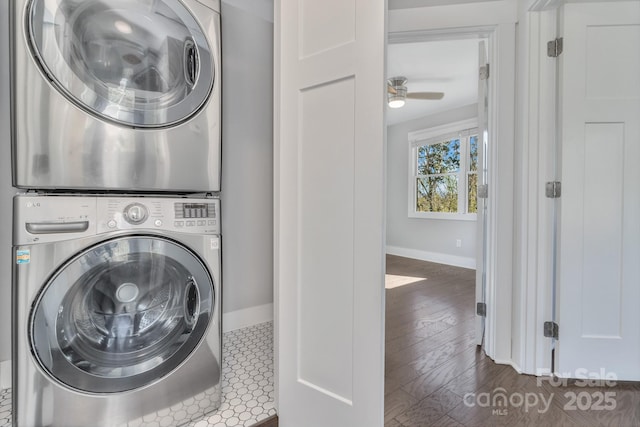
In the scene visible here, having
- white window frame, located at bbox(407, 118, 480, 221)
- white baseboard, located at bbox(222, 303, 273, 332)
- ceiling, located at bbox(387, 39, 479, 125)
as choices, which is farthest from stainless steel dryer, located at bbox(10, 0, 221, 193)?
white window frame, located at bbox(407, 118, 480, 221)

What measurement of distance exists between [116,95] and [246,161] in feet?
3.50

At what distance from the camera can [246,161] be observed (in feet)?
6.97

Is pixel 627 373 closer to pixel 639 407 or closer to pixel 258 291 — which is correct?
pixel 639 407

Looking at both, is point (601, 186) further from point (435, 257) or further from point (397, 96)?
point (435, 257)

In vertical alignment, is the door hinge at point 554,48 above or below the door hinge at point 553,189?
above

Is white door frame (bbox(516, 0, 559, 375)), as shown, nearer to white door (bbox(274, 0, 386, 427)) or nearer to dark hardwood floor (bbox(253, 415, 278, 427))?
white door (bbox(274, 0, 386, 427))

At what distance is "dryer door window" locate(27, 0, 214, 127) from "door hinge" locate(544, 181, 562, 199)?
185 centimetres

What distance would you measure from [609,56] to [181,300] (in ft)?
8.05

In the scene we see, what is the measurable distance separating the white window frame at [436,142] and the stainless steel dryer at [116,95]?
161 inches

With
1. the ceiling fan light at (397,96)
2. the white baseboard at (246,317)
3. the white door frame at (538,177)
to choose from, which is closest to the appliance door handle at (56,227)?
the white baseboard at (246,317)

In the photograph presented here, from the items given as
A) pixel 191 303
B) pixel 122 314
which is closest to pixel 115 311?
pixel 122 314

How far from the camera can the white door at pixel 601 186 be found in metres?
1.51

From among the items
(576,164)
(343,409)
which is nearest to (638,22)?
(576,164)

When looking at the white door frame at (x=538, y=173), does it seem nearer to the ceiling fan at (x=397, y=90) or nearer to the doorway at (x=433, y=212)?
the doorway at (x=433, y=212)
